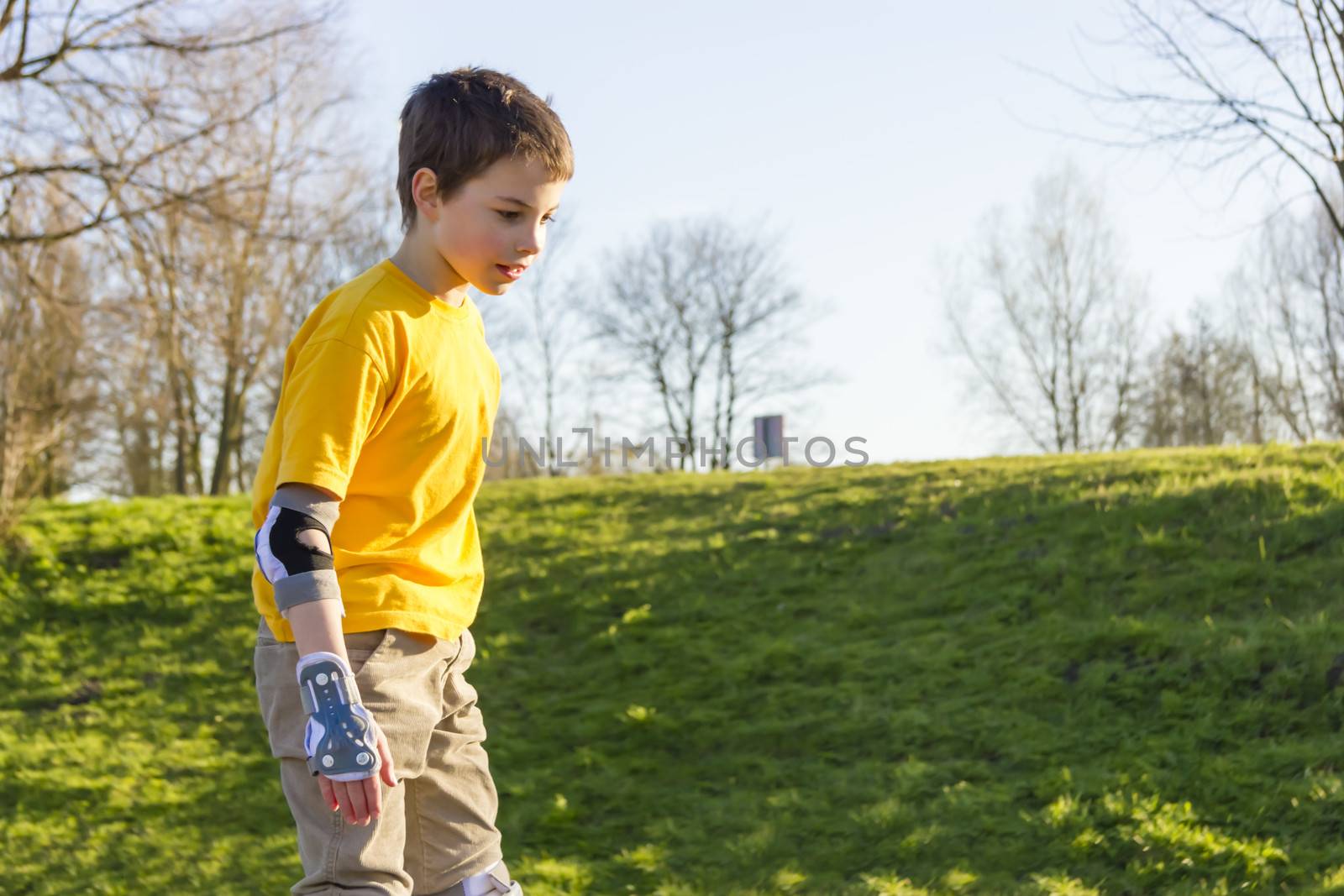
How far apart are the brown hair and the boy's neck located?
2.6 inches

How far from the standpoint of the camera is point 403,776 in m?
2.07

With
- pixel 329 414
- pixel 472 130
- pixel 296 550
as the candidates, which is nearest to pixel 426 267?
pixel 472 130

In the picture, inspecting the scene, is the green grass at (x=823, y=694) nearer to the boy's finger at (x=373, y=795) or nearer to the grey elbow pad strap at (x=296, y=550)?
the boy's finger at (x=373, y=795)

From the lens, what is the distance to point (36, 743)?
23.3ft

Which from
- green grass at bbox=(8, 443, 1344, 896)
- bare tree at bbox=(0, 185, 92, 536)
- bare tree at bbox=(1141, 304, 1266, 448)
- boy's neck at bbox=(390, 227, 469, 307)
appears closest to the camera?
boy's neck at bbox=(390, 227, 469, 307)

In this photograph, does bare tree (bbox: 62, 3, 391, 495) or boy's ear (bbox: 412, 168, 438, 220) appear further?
bare tree (bbox: 62, 3, 391, 495)

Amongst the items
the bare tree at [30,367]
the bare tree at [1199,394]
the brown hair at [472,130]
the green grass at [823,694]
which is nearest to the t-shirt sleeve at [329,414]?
the brown hair at [472,130]

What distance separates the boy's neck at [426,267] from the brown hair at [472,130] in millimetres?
67

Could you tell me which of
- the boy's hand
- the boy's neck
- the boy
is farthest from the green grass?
the boy's neck

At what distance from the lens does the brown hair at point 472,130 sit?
2.10 meters

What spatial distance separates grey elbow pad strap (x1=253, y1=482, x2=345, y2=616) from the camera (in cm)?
188

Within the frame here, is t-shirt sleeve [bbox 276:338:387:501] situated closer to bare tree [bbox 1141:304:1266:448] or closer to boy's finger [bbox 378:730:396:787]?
boy's finger [bbox 378:730:396:787]

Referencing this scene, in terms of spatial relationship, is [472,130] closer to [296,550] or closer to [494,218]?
[494,218]

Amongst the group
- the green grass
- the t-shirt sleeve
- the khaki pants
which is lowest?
the green grass
